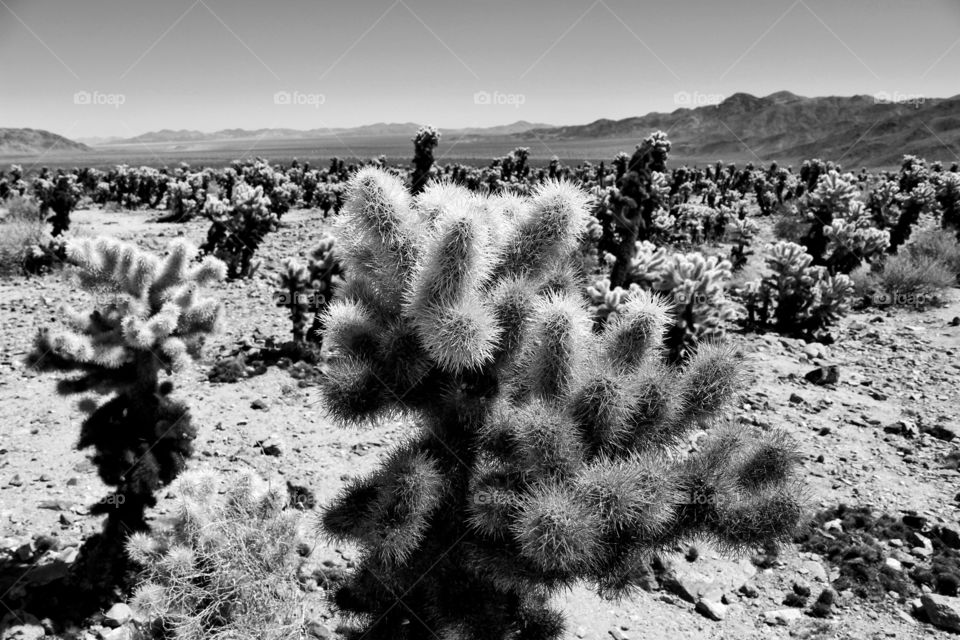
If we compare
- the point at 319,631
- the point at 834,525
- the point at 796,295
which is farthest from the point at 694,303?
the point at 319,631

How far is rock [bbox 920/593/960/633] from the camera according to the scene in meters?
3.70

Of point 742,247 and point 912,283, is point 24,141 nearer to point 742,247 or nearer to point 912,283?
point 742,247

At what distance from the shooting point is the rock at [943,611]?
370cm

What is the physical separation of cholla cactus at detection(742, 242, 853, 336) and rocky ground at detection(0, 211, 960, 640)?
1.89 ft

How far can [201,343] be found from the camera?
4.30 meters

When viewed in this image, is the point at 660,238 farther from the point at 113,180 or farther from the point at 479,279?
the point at 113,180

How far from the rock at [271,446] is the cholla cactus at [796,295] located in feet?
25.6

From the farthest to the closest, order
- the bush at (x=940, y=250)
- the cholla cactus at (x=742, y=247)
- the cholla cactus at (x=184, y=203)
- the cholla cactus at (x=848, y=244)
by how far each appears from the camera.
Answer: the cholla cactus at (x=184, y=203), the cholla cactus at (x=742, y=247), the cholla cactus at (x=848, y=244), the bush at (x=940, y=250)

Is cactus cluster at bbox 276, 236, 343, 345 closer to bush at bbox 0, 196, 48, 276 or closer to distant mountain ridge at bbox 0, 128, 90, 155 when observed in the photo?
bush at bbox 0, 196, 48, 276

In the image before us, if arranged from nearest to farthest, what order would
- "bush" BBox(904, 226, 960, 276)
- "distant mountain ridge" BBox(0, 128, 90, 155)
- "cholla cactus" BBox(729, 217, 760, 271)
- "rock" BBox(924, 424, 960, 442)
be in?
"rock" BBox(924, 424, 960, 442), "bush" BBox(904, 226, 960, 276), "cholla cactus" BBox(729, 217, 760, 271), "distant mountain ridge" BBox(0, 128, 90, 155)

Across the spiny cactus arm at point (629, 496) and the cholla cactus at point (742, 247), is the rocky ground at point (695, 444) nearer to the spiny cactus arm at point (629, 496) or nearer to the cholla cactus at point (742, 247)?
the spiny cactus arm at point (629, 496)

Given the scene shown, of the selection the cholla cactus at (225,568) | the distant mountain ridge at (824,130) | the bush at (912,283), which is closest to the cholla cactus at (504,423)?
the cholla cactus at (225,568)

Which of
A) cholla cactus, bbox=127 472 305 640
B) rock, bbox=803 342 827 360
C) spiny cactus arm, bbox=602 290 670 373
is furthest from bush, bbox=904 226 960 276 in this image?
cholla cactus, bbox=127 472 305 640

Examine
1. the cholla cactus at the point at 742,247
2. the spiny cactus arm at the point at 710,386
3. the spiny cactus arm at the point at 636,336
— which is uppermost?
the spiny cactus arm at the point at 636,336
